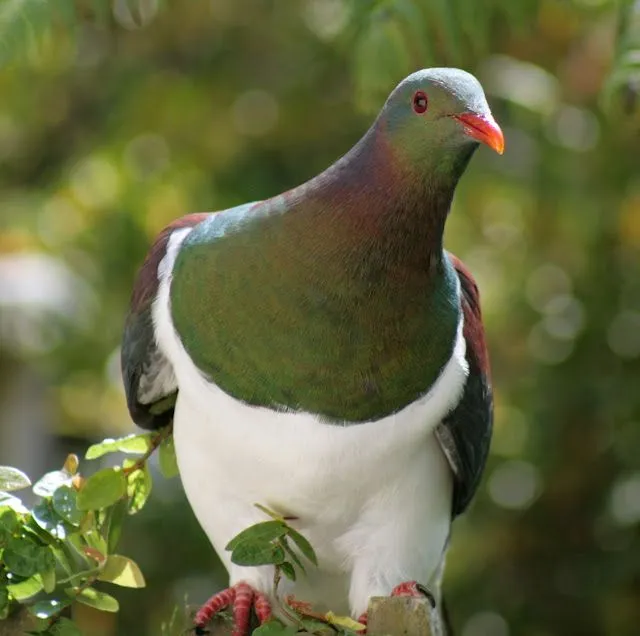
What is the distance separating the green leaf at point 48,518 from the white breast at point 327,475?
0.90 feet

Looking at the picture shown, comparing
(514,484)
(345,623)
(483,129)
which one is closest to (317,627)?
(345,623)

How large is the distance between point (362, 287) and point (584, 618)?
7.75 feet

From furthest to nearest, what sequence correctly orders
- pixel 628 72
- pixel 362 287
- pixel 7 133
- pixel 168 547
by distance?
1. pixel 7 133
2. pixel 168 547
3. pixel 628 72
4. pixel 362 287

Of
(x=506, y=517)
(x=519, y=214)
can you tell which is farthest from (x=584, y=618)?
(x=519, y=214)

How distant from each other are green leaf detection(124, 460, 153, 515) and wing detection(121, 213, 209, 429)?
15 centimetres

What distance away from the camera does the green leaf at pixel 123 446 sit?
223 centimetres

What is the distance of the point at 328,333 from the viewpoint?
→ 204 centimetres

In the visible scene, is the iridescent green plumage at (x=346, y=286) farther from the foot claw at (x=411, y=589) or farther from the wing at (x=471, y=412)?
the foot claw at (x=411, y=589)

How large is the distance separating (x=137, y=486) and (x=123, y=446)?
0.23 feet

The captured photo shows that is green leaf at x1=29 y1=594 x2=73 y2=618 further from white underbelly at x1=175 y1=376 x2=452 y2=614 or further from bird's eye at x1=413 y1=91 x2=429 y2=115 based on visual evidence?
bird's eye at x1=413 y1=91 x2=429 y2=115

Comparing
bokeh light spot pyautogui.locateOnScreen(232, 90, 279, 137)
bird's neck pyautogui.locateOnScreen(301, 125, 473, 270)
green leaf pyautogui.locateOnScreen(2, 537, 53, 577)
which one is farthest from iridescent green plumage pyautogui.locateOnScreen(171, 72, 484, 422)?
bokeh light spot pyautogui.locateOnScreen(232, 90, 279, 137)

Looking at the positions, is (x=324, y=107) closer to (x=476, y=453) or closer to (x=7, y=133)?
(x=7, y=133)

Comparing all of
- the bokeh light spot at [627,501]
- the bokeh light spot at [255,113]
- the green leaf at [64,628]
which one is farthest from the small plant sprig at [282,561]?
the bokeh light spot at [255,113]

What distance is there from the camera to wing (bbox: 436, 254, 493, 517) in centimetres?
227
